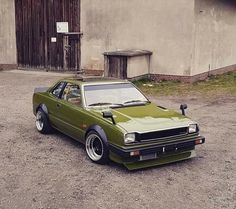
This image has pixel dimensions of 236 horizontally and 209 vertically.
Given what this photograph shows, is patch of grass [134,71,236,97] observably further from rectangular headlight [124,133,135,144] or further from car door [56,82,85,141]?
rectangular headlight [124,133,135,144]

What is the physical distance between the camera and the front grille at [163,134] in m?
6.38

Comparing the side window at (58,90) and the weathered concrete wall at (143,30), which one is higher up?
the weathered concrete wall at (143,30)

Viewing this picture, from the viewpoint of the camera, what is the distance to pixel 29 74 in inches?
783

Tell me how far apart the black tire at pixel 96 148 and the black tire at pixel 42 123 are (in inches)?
73.7

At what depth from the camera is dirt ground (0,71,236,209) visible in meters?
5.34

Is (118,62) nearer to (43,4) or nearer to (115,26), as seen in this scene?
(115,26)

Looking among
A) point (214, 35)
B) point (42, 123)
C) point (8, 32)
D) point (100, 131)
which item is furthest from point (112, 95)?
point (8, 32)

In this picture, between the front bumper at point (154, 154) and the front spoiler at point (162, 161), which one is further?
the front spoiler at point (162, 161)

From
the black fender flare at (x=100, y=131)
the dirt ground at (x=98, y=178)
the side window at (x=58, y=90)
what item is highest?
the side window at (x=58, y=90)

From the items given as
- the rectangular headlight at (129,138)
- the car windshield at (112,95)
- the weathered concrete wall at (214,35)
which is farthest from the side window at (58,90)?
the weathered concrete wall at (214,35)

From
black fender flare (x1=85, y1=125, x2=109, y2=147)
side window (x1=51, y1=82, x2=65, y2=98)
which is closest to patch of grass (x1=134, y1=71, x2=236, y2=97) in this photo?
side window (x1=51, y1=82, x2=65, y2=98)

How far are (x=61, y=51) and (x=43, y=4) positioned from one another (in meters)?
2.79

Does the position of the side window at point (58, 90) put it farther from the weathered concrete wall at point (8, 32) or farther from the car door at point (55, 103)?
the weathered concrete wall at point (8, 32)

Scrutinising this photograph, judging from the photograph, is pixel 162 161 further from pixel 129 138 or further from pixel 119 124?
pixel 119 124
